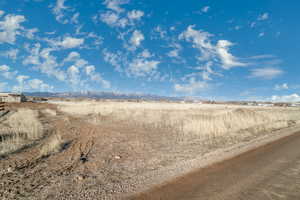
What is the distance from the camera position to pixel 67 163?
277 inches

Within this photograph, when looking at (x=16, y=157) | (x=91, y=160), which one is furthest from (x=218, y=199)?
(x=16, y=157)

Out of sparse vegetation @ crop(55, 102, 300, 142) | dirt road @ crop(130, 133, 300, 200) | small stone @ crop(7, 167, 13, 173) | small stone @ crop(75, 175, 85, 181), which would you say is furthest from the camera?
sparse vegetation @ crop(55, 102, 300, 142)

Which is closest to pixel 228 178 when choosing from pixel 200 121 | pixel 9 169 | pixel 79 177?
pixel 79 177

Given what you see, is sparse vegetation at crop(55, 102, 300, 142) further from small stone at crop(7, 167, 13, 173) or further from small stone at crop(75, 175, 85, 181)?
small stone at crop(7, 167, 13, 173)

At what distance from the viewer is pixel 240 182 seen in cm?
543

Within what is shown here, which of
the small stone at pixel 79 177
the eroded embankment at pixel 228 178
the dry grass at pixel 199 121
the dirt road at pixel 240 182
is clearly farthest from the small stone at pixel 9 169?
the dry grass at pixel 199 121

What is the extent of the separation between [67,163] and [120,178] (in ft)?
8.35

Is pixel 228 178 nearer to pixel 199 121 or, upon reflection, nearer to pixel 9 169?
pixel 9 169

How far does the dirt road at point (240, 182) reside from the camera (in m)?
4.68

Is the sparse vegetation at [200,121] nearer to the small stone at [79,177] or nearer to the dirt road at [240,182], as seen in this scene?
the dirt road at [240,182]

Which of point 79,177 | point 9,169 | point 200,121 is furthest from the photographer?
point 200,121

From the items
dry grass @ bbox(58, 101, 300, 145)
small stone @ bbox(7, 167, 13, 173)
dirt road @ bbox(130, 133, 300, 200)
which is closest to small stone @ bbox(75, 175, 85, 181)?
dirt road @ bbox(130, 133, 300, 200)

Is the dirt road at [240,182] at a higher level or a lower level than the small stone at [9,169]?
higher

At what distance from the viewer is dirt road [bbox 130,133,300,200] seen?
4680 mm
